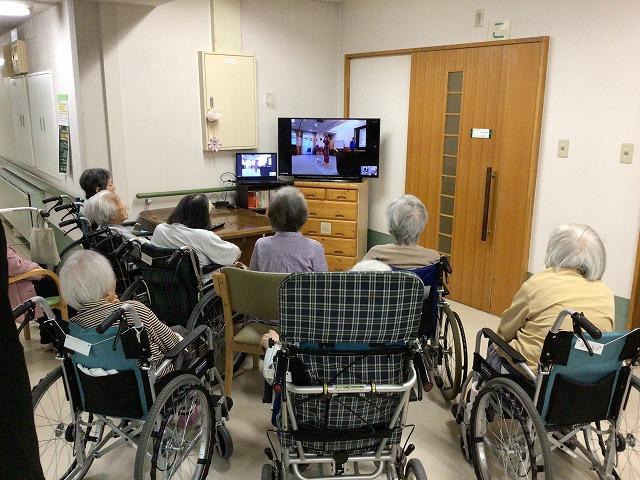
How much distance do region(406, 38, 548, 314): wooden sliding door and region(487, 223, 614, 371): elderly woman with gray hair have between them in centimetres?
184

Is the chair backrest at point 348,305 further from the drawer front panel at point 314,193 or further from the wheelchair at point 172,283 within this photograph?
the drawer front panel at point 314,193

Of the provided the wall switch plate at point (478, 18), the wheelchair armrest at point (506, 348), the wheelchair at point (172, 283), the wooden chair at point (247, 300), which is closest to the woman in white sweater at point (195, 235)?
the wheelchair at point (172, 283)

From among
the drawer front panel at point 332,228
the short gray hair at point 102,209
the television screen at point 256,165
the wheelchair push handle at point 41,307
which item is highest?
the television screen at point 256,165

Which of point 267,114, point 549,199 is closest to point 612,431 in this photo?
point 549,199

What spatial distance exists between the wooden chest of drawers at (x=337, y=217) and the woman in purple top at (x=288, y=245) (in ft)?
7.21

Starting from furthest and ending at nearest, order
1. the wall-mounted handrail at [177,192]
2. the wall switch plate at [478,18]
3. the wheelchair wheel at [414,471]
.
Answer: the wall-mounted handrail at [177,192] → the wall switch plate at [478,18] → the wheelchair wheel at [414,471]

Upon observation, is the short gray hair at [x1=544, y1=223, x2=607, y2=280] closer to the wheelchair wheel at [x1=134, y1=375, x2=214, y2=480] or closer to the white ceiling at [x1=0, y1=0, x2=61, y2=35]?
the wheelchair wheel at [x1=134, y1=375, x2=214, y2=480]

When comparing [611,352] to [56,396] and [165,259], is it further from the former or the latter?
[56,396]

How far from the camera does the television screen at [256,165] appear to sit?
16.6 ft

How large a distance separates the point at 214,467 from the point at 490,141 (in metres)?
3.05

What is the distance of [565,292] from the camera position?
82.7 inches

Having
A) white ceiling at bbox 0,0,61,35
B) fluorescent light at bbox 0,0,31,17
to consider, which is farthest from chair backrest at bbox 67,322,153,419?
fluorescent light at bbox 0,0,31,17

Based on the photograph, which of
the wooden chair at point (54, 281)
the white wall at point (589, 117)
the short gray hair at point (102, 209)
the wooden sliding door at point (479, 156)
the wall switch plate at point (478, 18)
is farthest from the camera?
the wall switch plate at point (478, 18)

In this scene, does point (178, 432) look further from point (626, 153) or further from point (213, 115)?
point (213, 115)
